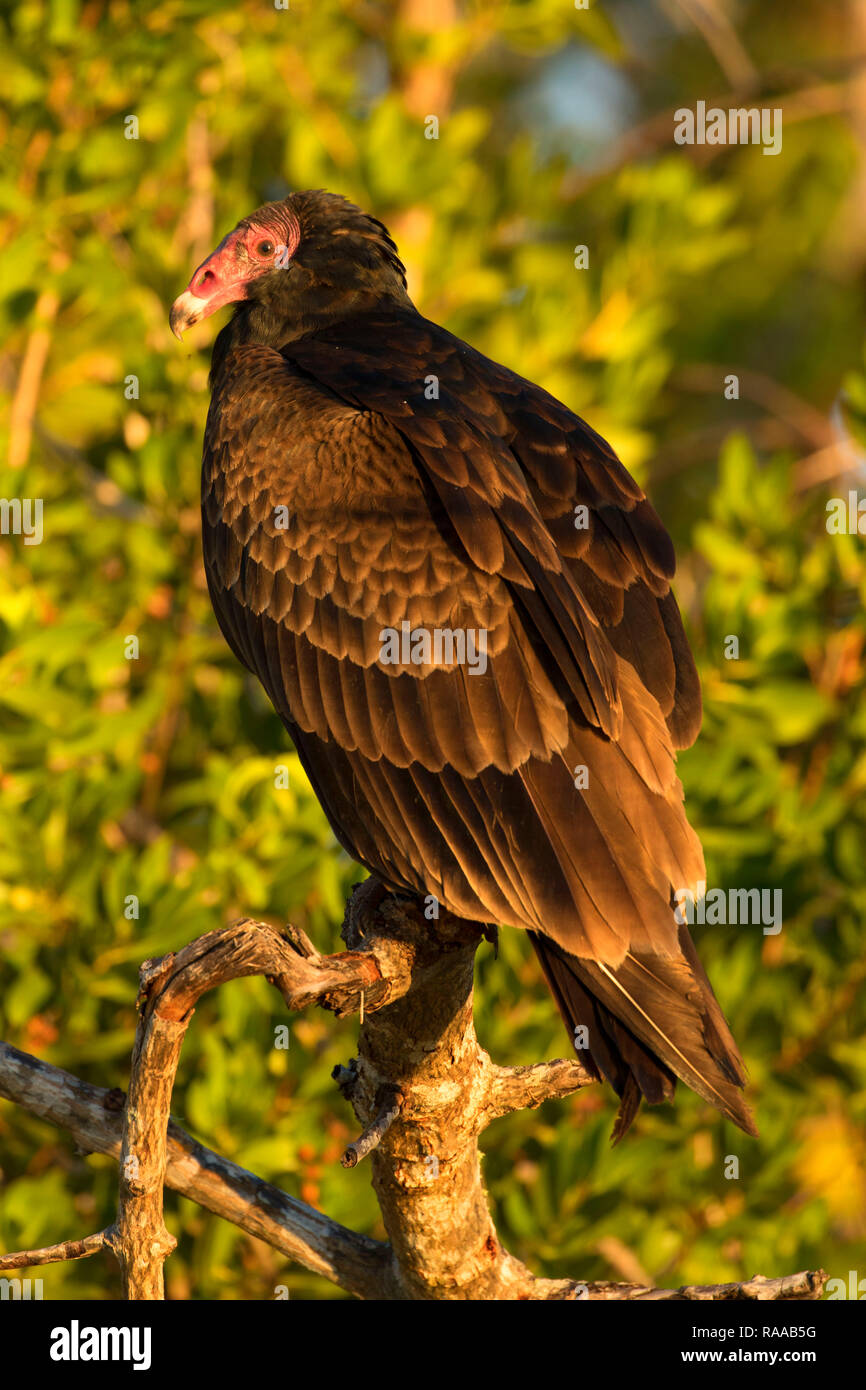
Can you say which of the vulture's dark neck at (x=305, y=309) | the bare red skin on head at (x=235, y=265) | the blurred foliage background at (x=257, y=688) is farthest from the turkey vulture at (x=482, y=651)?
the blurred foliage background at (x=257, y=688)

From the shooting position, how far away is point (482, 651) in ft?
10.7

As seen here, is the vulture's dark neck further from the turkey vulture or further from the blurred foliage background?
the blurred foliage background

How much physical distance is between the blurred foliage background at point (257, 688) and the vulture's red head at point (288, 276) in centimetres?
91

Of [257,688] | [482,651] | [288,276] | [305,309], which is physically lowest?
[482,651]

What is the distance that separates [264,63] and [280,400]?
2734mm

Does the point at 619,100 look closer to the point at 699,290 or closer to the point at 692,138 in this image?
the point at 699,290

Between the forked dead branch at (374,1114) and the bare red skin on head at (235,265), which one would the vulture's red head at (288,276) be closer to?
the bare red skin on head at (235,265)

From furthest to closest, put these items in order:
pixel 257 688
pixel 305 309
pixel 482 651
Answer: pixel 257 688 < pixel 305 309 < pixel 482 651

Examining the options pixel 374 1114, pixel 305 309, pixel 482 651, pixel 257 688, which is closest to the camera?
pixel 482 651

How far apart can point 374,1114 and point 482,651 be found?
1.03 metres

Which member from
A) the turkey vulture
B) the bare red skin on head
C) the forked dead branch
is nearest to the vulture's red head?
the bare red skin on head

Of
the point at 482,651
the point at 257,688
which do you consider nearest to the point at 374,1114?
the point at 482,651

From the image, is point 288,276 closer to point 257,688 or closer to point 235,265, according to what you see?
point 235,265

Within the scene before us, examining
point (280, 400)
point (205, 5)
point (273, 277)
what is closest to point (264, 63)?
point (205, 5)
